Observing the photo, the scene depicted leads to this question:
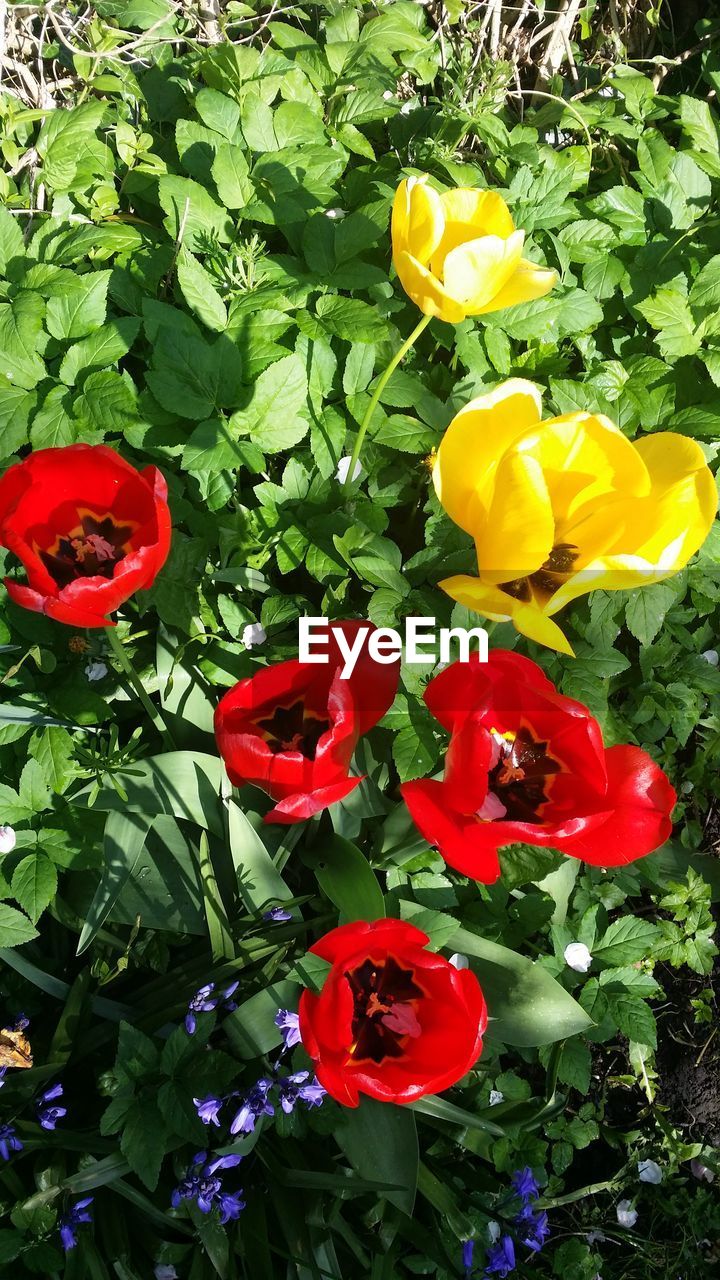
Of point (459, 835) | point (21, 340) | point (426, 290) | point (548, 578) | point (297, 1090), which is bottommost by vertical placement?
point (297, 1090)

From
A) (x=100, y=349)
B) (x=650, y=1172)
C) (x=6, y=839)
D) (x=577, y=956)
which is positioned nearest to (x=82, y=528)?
(x=100, y=349)

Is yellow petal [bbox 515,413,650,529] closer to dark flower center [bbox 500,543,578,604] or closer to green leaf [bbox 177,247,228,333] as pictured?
dark flower center [bbox 500,543,578,604]

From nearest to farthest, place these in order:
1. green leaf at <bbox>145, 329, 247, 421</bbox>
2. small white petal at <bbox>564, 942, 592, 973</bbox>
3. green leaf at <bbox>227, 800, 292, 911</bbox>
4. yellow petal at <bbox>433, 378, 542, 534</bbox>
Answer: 1. yellow petal at <bbox>433, 378, 542, 534</bbox>
2. green leaf at <bbox>227, 800, 292, 911</bbox>
3. green leaf at <bbox>145, 329, 247, 421</bbox>
4. small white petal at <bbox>564, 942, 592, 973</bbox>

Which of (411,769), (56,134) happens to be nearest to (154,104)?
(56,134)

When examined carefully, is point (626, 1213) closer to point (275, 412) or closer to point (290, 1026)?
point (290, 1026)

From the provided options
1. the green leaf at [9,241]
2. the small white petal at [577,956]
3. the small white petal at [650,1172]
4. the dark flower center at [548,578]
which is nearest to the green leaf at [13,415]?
the green leaf at [9,241]

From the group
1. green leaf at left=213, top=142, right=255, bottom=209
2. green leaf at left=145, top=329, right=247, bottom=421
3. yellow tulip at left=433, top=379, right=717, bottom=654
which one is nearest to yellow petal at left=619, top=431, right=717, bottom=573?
yellow tulip at left=433, top=379, right=717, bottom=654
